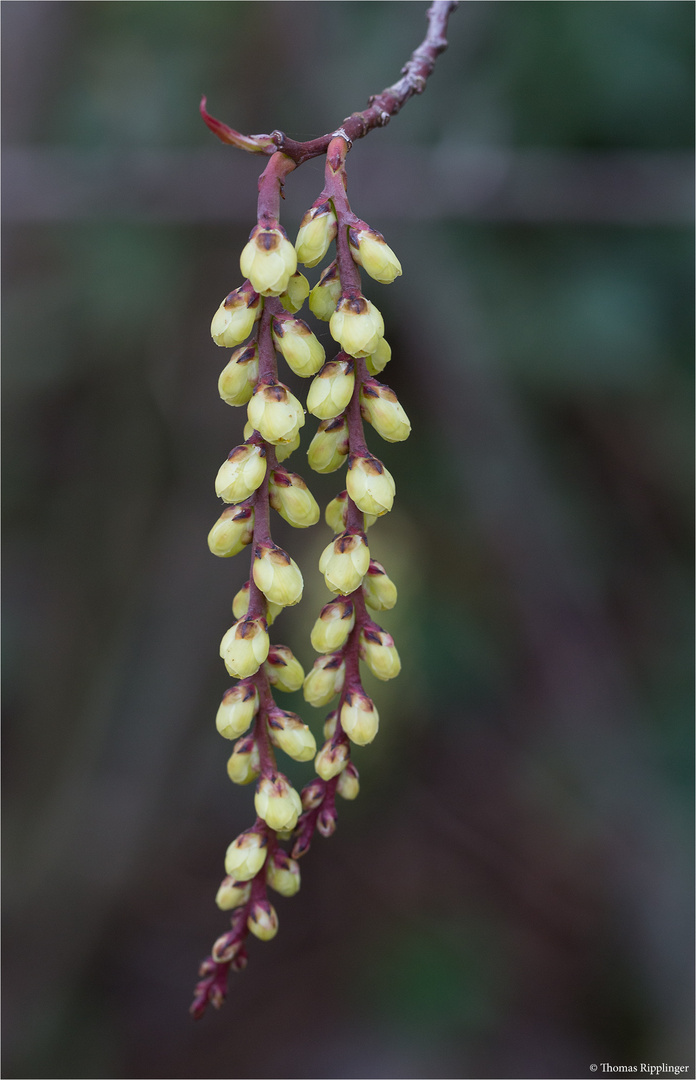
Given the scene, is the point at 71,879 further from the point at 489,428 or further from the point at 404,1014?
the point at 489,428

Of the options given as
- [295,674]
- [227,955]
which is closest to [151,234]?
[295,674]

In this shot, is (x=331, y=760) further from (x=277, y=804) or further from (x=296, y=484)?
(x=296, y=484)

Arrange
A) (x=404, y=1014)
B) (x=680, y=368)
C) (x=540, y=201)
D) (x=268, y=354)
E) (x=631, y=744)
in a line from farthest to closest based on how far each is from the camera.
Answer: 1. (x=404, y=1014)
2. (x=631, y=744)
3. (x=680, y=368)
4. (x=540, y=201)
5. (x=268, y=354)

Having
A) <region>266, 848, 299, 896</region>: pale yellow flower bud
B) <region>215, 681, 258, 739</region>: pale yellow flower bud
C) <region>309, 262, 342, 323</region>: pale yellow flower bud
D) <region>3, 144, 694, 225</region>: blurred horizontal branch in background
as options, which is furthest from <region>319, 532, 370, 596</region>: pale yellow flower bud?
<region>3, 144, 694, 225</region>: blurred horizontal branch in background

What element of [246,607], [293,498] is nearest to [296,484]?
[293,498]

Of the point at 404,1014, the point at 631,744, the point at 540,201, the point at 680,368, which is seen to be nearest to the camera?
the point at 540,201

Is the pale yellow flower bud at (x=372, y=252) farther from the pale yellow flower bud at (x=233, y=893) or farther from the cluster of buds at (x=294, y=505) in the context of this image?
the pale yellow flower bud at (x=233, y=893)
